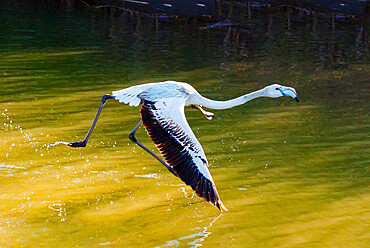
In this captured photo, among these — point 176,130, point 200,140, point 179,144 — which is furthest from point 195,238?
point 200,140

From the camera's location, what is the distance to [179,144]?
8.21m

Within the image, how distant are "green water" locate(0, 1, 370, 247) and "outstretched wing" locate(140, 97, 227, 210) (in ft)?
2.78

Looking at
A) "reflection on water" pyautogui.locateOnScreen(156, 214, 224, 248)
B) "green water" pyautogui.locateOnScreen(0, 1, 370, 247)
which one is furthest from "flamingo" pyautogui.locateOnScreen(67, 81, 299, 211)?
"green water" pyautogui.locateOnScreen(0, 1, 370, 247)

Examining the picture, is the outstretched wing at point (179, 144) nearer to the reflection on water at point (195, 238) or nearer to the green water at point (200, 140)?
the reflection on water at point (195, 238)

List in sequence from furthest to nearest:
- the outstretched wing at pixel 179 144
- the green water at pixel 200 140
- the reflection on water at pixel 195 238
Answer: the green water at pixel 200 140
the reflection on water at pixel 195 238
the outstretched wing at pixel 179 144

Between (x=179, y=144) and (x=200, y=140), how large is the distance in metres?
4.30

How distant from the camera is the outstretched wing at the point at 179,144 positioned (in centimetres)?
788

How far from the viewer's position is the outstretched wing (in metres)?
7.88

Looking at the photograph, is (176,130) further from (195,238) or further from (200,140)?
(200,140)

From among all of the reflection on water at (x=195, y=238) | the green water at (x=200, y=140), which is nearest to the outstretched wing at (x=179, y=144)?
the reflection on water at (x=195, y=238)

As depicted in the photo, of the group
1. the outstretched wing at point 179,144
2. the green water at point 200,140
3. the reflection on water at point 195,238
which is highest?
the outstretched wing at point 179,144

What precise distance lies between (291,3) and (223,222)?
84.0ft

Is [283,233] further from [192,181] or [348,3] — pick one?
[348,3]

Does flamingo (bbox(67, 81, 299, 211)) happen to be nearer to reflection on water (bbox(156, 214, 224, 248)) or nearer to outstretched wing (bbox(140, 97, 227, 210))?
outstretched wing (bbox(140, 97, 227, 210))
